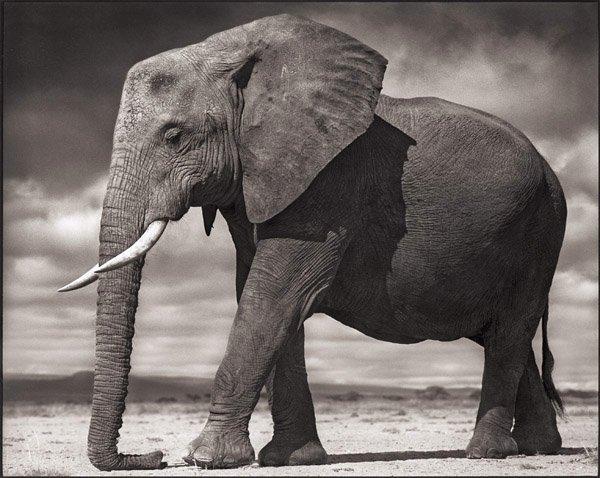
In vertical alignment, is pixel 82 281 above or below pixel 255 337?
above

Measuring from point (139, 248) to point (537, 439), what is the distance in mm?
4549

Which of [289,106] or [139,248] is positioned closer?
[139,248]

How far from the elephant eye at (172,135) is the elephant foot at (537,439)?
459 cm

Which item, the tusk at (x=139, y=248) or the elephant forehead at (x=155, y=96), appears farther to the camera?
the elephant forehead at (x=155, y=96)

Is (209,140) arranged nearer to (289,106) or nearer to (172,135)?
(172,135)

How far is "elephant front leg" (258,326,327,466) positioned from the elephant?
1 centimetres

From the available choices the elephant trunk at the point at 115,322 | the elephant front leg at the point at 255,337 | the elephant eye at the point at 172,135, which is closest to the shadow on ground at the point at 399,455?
the elephant front leg at the point at 255,337

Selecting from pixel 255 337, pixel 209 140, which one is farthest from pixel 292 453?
pixel 209 140

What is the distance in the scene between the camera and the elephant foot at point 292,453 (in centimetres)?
870

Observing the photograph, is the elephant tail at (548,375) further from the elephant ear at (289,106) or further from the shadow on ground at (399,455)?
the elephant ear at (289,106)

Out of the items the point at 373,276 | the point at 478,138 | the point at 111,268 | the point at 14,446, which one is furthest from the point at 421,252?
the point at 14,446

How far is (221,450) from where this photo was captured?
7.99 meters

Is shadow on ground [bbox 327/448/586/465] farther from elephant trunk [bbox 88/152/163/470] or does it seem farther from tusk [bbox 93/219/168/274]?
tusk [bbox 93/219/168/274]

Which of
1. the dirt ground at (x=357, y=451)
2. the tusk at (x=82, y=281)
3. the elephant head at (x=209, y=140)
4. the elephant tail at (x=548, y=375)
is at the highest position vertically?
the elephant head at (x=209, y=140)
